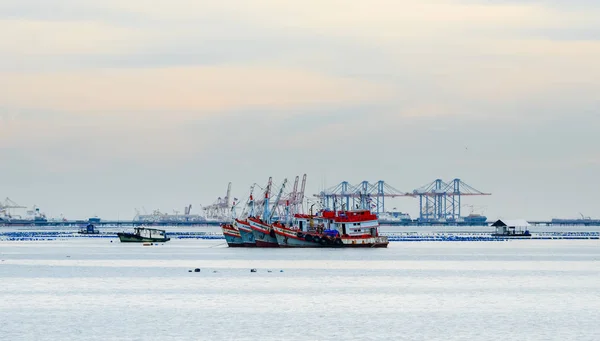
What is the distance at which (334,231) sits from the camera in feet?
350

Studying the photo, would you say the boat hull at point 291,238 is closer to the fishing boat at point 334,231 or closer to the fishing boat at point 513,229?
the fishing boat at point 334,231

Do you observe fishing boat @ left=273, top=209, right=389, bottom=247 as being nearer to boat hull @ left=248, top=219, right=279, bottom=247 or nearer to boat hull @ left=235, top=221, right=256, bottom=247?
boat hull @ left=248, top=219, right=279, bottom=247

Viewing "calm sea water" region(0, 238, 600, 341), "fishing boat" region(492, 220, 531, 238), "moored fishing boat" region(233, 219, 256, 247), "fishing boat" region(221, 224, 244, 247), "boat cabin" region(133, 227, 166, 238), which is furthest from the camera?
"fishing boat" region(492, 220, 531, 238)

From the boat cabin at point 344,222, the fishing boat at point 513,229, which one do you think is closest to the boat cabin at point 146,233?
the boat cabin at point 344,222

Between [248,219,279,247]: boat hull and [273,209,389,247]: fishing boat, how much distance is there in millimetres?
1457

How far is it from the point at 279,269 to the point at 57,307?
30410mm

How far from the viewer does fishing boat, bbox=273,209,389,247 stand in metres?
106

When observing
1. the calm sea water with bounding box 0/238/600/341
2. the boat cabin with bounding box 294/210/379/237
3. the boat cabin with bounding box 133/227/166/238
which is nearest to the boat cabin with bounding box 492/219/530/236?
the boat cabin with bounding box 133/227/166/238

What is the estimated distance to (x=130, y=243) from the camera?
146 metres

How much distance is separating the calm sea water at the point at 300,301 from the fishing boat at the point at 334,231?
19685 millimetres

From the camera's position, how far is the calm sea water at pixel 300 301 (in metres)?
38.9

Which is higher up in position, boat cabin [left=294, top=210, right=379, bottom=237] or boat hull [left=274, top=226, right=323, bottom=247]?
boat cabin [left=294, top=210, right=379, bottom=237]

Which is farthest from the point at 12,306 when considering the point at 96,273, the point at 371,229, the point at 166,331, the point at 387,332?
the point at 371,229

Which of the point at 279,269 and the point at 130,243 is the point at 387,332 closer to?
the point at 279,269
